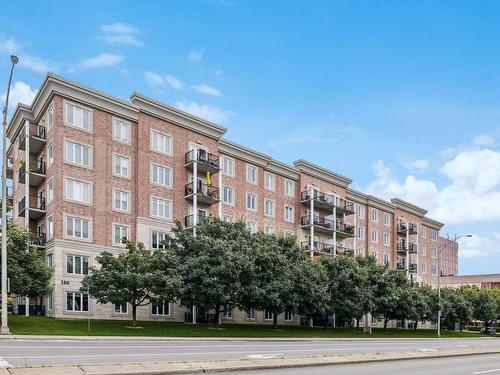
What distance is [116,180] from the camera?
43.8 metres

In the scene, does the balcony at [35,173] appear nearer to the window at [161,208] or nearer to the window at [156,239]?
the window at [161,208]

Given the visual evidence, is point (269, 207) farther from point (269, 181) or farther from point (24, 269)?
point (24, 269)

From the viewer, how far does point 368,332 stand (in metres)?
53.1

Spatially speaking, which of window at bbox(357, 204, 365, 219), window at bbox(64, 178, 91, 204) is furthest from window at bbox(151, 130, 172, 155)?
window at bbox(357, 204, 365, 219)

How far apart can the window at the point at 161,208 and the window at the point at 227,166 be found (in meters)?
8.01

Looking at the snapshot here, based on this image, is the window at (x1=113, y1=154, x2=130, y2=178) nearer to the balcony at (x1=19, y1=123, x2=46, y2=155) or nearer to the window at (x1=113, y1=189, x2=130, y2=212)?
the window at (x1=113, y1=189, x2=130, y2=212)

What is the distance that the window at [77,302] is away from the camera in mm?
39188

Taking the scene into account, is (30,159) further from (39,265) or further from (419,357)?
(419,357)

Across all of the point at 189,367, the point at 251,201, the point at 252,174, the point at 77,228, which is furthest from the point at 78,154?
the point at 189,367

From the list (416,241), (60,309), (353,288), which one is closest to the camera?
(60,309)

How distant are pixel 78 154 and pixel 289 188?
2680cm

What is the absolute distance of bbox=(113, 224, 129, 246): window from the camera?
1702 inches

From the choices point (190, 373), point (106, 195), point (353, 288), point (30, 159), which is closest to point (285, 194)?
point (353, 288)

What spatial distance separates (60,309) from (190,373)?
90.3 feet
